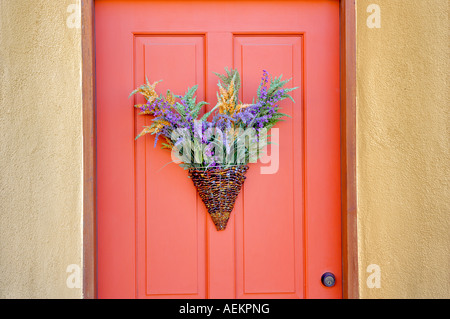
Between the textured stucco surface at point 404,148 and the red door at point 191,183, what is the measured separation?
15cm

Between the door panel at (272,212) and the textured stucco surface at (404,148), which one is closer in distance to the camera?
the textured stucco surface at (404,148)

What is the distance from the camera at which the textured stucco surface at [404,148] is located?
153 cm

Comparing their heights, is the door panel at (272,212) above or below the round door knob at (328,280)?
above

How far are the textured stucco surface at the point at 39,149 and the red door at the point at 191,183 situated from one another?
0.14 m

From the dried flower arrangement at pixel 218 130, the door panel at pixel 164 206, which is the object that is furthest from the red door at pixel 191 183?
the dried flower arrangement at pixel 218 130

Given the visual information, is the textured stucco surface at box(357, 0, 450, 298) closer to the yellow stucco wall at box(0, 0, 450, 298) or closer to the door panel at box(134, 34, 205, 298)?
the yellow stucco wall at box(0, 0, 450, 298)

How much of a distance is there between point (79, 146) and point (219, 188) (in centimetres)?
67

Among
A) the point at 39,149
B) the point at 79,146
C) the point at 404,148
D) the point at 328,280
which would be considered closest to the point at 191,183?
the point at 79,146

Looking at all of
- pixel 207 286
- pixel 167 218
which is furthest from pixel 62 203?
pixel 207 286

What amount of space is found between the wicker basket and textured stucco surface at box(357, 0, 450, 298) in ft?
1.93

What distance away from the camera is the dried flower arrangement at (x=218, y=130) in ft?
5.03

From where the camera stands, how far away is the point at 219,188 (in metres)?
1.57

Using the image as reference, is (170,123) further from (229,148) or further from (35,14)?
(35,14)

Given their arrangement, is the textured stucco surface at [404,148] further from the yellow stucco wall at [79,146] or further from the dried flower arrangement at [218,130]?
the dried flower arrangement at [218,130]
